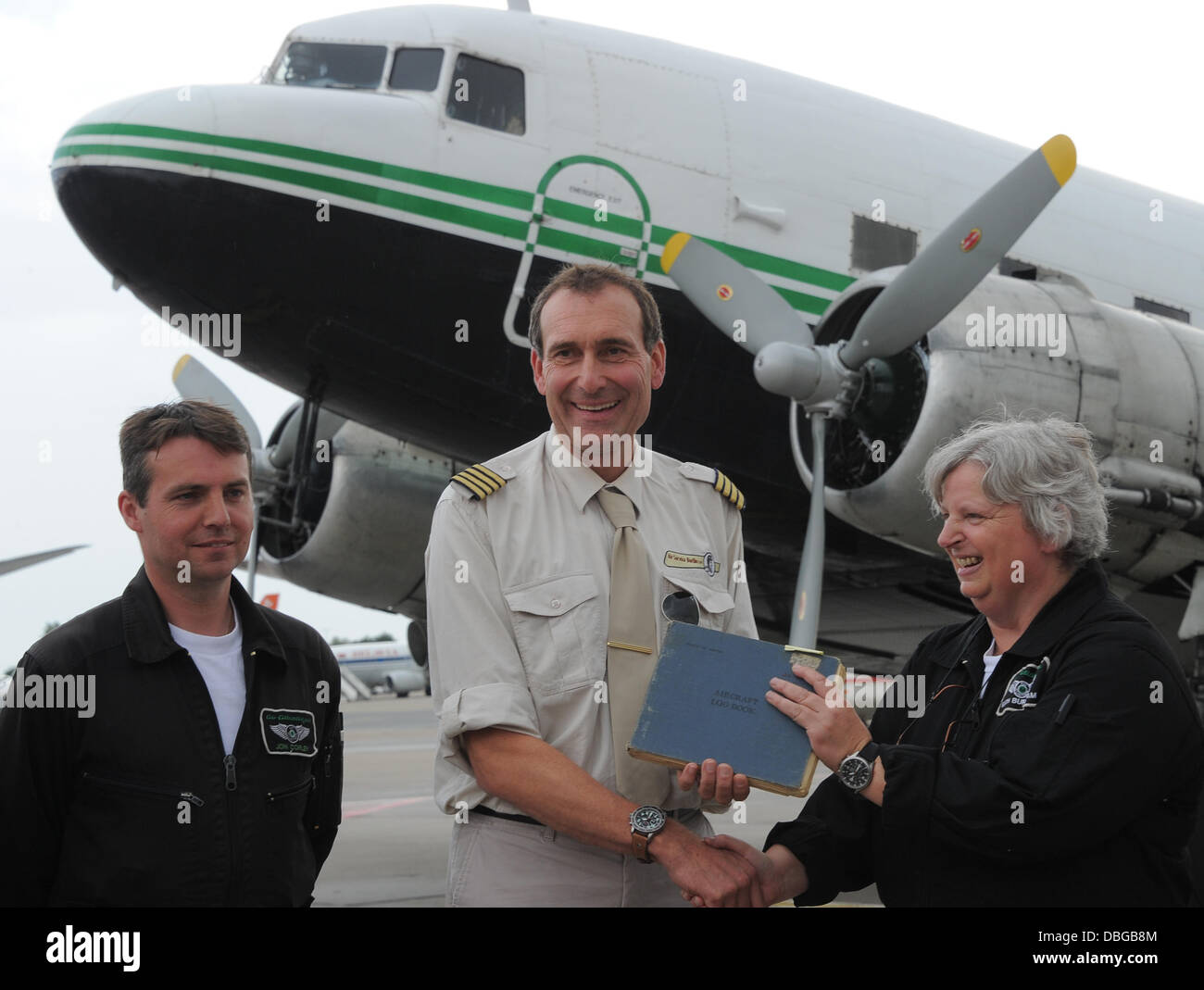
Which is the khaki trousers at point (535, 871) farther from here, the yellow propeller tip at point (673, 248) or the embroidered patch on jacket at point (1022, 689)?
the yellow propeller tip at point (673, 248)

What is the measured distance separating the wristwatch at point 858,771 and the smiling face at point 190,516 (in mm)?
1506

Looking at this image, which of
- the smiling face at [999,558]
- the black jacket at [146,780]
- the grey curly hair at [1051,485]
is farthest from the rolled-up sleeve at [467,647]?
the grey curly hair at [1051,485]

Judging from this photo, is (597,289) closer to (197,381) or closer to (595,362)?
(595,362)

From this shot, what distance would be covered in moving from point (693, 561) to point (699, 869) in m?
0.77

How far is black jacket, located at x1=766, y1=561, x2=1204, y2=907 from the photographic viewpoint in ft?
8.16

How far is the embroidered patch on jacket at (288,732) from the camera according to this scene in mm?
2844

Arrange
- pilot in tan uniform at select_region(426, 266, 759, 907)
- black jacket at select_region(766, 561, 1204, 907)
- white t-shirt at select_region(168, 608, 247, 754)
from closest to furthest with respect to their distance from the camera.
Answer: black jacket at select_region(766, 561, 1204, 907), pilot in tan uniform at select_region(426, 266, 759, 907), white t-shirt at select_region(168, 608, 247, 754)

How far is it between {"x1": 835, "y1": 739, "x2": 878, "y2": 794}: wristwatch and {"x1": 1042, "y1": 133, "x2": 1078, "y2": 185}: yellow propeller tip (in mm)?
7198

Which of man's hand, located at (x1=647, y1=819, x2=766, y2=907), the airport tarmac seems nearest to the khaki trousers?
man's hand, located at (x1=647, y1=819, x2=766, y2=907)

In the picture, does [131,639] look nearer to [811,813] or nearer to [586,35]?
[811,813]

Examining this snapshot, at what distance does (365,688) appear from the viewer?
66.4 m

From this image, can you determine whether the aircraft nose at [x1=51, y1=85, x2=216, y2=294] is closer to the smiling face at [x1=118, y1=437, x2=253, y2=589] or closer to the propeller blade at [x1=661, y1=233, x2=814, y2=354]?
the propeller blade at [x1=661, y1=233, x2=814, y2=354]
